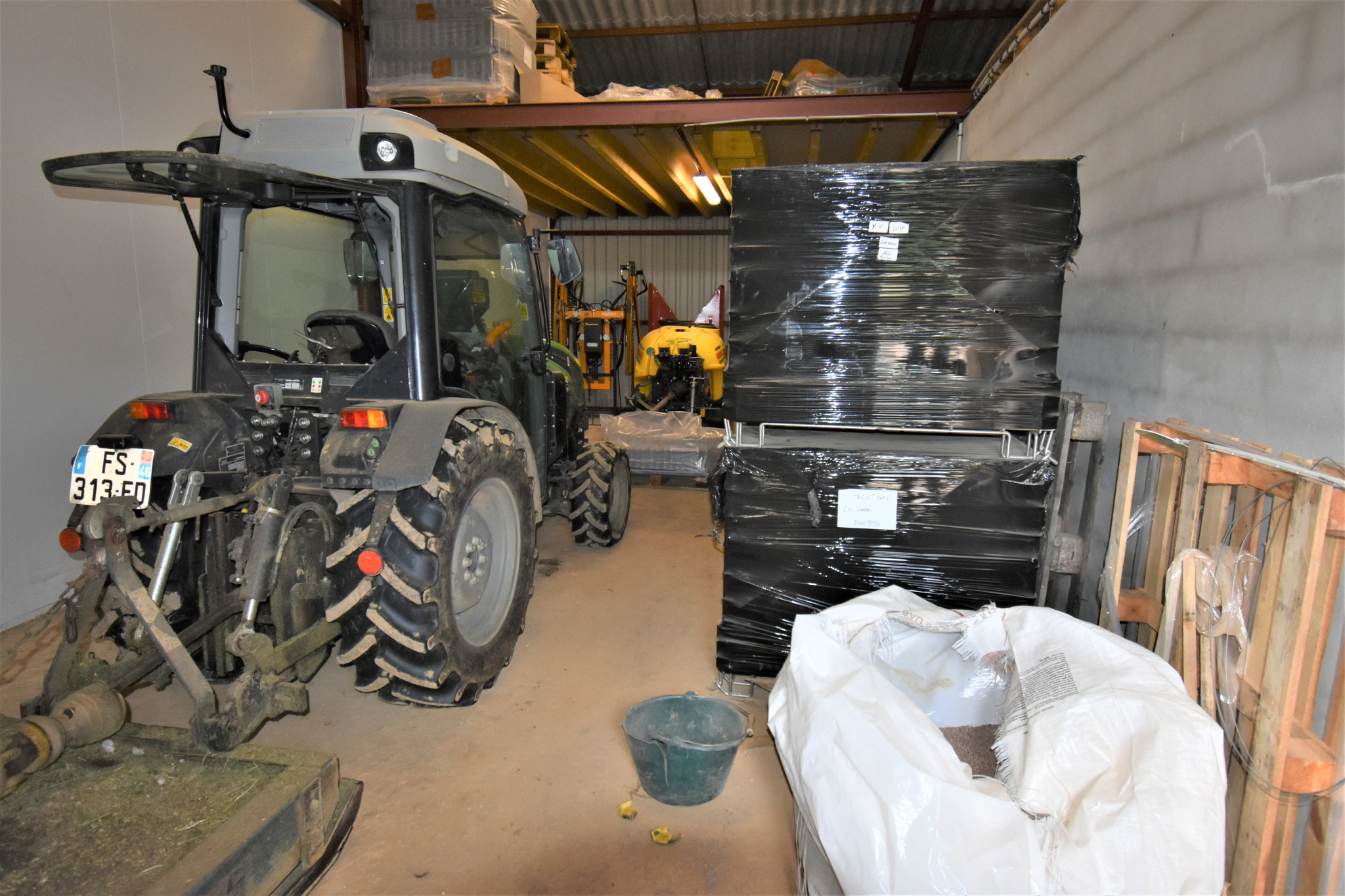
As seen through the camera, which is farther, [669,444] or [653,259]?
[653,259]

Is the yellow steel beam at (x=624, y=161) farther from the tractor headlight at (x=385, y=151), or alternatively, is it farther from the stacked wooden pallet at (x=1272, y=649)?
the stacked wooden pallet at (x=1272, y=649)

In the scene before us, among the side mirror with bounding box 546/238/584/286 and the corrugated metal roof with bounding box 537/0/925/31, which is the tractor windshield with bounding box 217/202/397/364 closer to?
the side mirror with bounding box 546/238/584/286

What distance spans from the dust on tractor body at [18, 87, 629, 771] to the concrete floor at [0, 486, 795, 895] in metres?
0.24

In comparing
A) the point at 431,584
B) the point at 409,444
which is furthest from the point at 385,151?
the point at 431,584

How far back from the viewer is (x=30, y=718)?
1.70 metres

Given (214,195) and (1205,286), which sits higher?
(214,195)

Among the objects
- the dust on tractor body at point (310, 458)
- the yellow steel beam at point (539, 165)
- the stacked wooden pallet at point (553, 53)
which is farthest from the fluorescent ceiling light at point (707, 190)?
the dust on tractor body at point (310, 458)

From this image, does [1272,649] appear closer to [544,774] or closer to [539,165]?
[544,774]

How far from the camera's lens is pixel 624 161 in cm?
740

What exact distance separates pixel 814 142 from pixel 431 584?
18.1 ft

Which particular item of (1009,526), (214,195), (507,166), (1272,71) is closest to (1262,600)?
(1009,526)

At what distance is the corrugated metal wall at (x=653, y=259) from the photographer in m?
11.3

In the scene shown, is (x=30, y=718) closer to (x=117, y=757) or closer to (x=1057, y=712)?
(x=117, y=757)

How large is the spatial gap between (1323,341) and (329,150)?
10.1 ft
